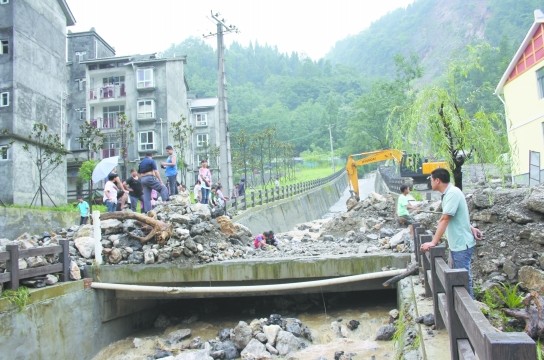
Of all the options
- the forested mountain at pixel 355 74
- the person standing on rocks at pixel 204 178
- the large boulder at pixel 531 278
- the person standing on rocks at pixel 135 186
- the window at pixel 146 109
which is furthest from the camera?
the forested mountain at pixel 355 74

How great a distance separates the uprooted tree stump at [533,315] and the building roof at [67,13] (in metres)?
28.1

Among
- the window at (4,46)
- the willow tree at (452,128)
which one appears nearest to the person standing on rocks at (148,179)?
the willow tree at (452,128)

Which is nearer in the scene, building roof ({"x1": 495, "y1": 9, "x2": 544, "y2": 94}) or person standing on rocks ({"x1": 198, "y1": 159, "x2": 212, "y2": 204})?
person standing on rocks ({"x1": 198, "y1": 159, "x2": 212, "y2": 204})

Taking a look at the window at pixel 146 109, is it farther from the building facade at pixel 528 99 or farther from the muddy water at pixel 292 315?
the muddy water at pixel 292 315

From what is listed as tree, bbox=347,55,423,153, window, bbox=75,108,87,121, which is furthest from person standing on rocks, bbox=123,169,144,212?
tree, bbox=347,55,423,153

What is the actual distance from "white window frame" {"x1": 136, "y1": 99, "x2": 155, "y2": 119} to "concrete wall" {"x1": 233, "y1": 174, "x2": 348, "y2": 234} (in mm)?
14190

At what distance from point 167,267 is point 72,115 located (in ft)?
112

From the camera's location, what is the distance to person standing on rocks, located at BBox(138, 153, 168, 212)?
1104 cm

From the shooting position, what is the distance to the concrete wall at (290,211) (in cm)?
2073

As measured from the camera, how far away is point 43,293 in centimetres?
744

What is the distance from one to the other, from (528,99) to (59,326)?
65.7ft

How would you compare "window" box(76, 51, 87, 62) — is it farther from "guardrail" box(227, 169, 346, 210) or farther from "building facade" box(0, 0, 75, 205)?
"guardrail" box(227, 169, 346, 210)

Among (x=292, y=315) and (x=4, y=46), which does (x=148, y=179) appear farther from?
(x=4, y=46)

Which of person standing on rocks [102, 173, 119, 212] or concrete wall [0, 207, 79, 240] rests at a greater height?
person standing on rocks [102, 173, 119, 212]
